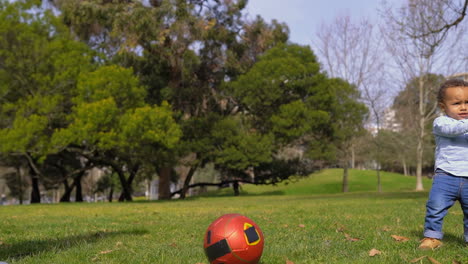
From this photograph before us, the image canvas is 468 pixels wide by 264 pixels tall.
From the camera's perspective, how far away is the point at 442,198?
195 inches

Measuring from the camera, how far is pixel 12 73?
2373 cm

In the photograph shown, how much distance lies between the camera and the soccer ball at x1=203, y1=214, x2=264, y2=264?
381 cm

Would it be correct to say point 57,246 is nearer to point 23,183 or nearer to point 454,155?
point 454,155

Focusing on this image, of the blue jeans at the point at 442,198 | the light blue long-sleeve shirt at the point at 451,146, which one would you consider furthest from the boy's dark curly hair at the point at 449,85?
the blue jeans at the point at 442,198

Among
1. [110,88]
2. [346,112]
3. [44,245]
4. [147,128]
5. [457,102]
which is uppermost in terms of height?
[110,88]

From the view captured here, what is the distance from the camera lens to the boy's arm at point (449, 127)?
187 inches

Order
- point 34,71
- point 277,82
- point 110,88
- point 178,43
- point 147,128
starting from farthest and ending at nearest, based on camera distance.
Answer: point 277,82 → point 178,43 → point 34,71 → point 110,88 → point 147,128

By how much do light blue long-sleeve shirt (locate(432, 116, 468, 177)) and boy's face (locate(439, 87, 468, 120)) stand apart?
91 mm

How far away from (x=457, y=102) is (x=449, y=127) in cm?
36

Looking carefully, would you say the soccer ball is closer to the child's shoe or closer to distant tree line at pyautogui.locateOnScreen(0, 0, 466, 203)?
the child's shoe

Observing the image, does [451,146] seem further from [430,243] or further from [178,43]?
[178,43]

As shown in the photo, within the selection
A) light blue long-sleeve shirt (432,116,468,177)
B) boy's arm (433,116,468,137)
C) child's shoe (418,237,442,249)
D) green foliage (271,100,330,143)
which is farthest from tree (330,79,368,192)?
child's shoe (418,237,442,249)

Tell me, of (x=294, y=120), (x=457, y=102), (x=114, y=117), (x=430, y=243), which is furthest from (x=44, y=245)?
(x=294, y=120)

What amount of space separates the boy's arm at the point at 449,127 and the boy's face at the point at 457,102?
0.32 feet
